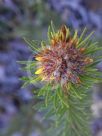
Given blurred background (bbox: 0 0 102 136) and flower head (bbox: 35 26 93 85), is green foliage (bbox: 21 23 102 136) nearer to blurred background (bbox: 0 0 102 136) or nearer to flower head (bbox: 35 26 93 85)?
flower head (bbox: 35 26 93 85)

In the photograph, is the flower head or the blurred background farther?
the blurred background

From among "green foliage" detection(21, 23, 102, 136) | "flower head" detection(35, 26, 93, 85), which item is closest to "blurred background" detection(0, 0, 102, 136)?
"green foliage" detection(21, 23, 102, 136)

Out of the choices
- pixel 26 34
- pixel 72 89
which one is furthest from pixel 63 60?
pixel 26 34

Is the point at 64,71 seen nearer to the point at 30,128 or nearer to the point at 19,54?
the point at 30,128

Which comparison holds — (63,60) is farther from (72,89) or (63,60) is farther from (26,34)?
(26,34)

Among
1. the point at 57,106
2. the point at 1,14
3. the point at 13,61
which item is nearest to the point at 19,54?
the point at 13,61
